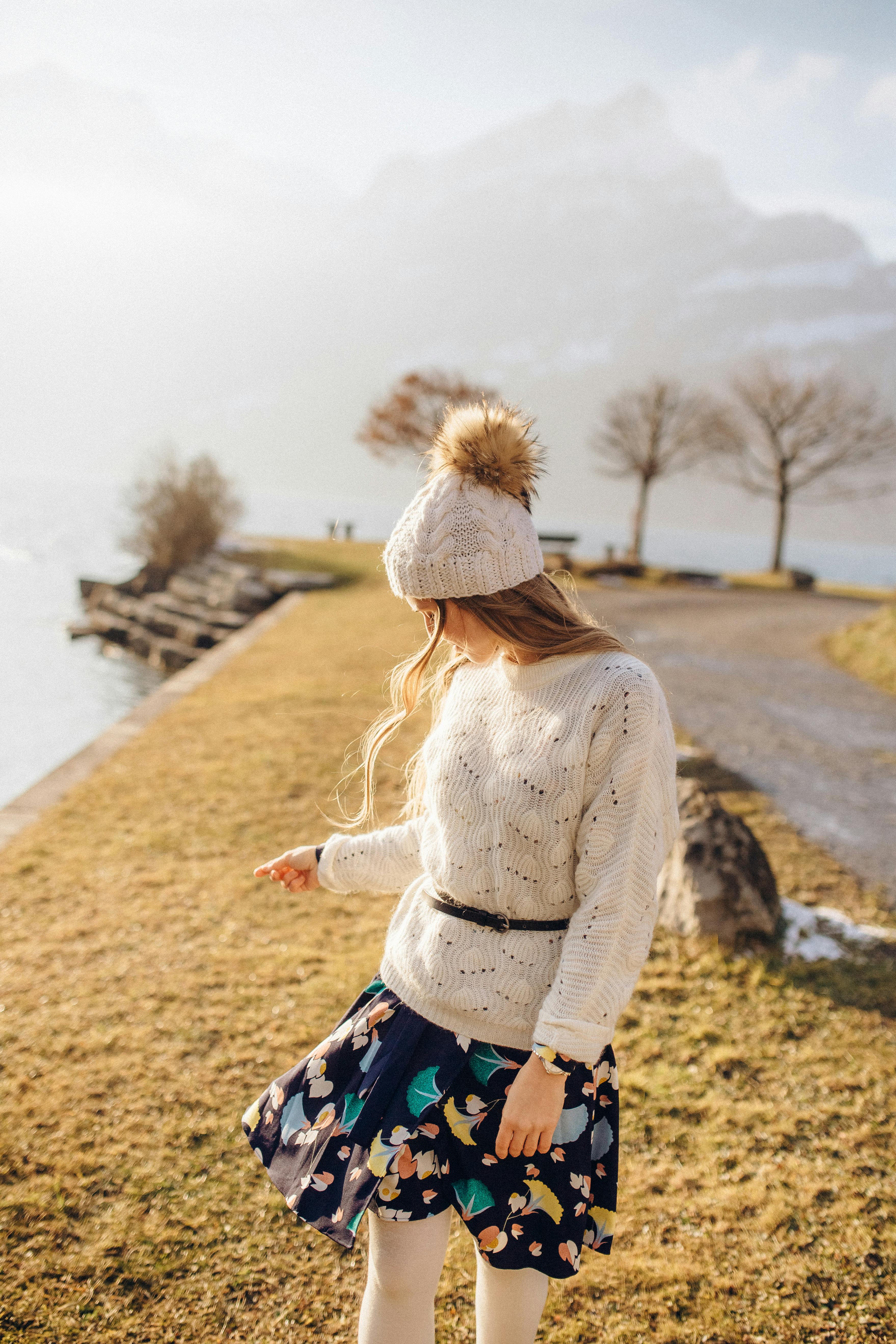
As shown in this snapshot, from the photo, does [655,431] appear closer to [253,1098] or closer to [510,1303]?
[253,1098]

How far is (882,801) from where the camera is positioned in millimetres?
6277

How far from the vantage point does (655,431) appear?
28203mm

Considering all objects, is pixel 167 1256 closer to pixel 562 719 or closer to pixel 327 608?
pixel 562 719

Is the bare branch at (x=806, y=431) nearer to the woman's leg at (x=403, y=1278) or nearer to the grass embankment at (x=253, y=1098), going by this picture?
the grass embankment at (x=253, y=1098)

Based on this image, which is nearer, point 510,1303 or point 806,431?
point 510,1303

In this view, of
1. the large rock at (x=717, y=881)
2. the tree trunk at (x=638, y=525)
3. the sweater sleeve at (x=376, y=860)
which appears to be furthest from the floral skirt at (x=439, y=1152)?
the tree trunk at (x=638, y=525)

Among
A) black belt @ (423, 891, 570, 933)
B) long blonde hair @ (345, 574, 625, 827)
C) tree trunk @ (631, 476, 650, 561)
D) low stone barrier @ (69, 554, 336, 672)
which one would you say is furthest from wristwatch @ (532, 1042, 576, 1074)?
tree trunk @ (631, 476, 650, 561)

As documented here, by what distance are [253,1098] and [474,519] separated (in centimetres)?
247

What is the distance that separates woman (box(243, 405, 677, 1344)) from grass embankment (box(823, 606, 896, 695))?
1030cm

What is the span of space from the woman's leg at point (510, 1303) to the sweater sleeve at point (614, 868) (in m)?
0.53

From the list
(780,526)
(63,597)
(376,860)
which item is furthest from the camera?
(780,526)

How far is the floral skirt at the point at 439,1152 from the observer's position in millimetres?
1447

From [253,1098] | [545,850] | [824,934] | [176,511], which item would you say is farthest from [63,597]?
[545,850]

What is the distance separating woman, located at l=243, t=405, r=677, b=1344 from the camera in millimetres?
1428
